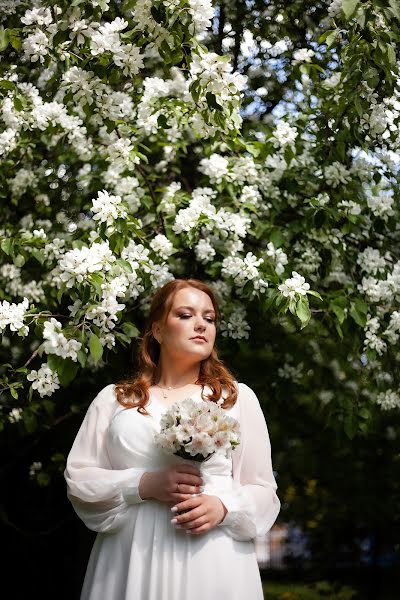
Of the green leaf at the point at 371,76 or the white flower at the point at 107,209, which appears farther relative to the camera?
the white flower at the point at 107,209

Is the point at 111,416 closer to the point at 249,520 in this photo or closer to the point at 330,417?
the point at 249,520

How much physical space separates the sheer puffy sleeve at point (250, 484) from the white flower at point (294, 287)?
535 mm

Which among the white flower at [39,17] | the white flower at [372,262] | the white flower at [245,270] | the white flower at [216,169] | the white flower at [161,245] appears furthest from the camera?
the white flower at [372,262]

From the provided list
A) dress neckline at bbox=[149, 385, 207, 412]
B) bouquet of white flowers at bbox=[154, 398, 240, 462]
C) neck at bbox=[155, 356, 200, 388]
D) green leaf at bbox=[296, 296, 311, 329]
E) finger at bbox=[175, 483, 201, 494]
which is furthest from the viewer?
green leaf at bbox=[296, 296, 311, 329]

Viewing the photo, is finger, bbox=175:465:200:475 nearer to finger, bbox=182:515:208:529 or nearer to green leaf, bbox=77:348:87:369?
finger, bbox=182:515:208:529

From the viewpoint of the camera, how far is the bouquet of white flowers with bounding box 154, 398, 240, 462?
244 centimetres

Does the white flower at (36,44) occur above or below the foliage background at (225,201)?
above

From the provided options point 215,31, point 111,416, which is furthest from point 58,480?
point 111,416

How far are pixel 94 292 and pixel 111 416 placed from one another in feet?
1.38

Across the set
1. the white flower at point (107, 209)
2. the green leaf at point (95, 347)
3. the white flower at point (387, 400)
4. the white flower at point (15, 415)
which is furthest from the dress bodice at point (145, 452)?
the white flower at point (15, 415)

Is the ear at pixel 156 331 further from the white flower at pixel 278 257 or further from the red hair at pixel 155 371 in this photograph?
the white flower at pixel 278 257

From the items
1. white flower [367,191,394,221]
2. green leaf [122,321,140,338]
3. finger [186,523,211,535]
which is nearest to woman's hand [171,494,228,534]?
finger [186,523,211,535]

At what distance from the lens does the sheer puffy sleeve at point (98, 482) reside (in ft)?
8.73

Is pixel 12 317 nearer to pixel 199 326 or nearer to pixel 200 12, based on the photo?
pixel 199 326
